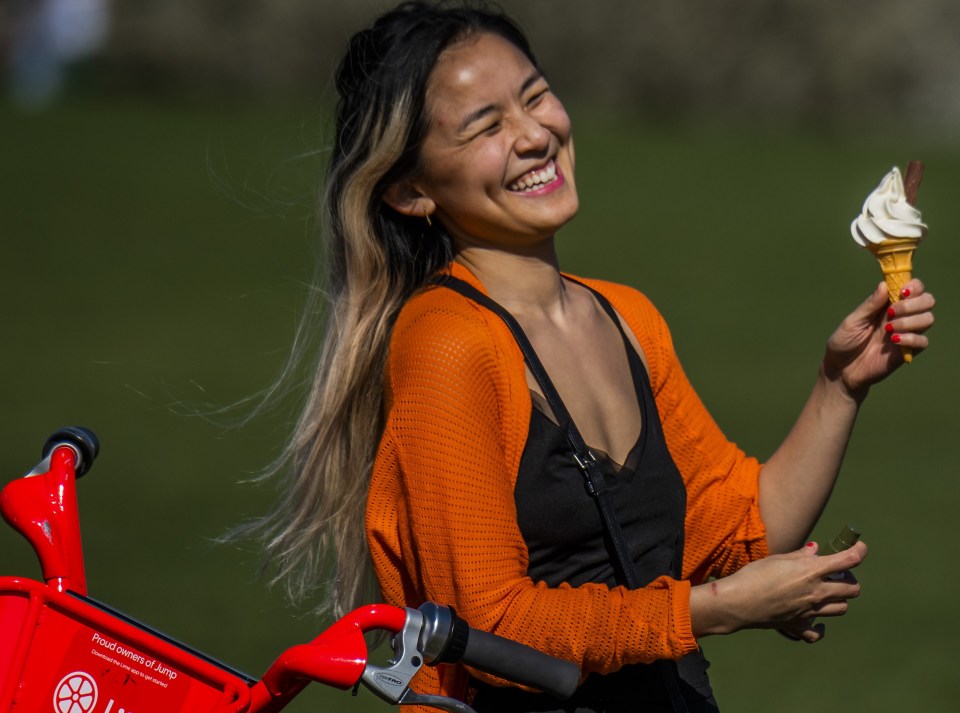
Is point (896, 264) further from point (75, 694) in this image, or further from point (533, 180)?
point (75, 694)

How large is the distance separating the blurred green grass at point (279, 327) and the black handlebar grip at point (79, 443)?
63cm

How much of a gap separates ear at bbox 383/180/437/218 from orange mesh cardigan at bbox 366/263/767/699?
23 cm

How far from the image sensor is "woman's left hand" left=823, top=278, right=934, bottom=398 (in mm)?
2986

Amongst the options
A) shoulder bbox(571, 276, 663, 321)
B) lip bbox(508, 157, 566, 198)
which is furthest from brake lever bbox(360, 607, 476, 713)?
shoulder bbox(571, 276, 663, 321)

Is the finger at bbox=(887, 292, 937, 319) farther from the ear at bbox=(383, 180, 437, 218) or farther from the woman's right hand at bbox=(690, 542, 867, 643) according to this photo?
the ear at bbox=(383, 180, 437, 218)

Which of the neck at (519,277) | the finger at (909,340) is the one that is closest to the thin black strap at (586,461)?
the neck at (519,277)

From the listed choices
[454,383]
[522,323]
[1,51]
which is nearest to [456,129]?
[522,323]

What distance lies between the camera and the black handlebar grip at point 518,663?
228 centimetres

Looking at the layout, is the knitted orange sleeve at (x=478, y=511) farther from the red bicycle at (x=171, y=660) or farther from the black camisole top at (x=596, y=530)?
the red bicycle at (x=171, y=660)

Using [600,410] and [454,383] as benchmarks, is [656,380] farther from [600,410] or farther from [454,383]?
[454,383]

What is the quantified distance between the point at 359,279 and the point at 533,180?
16.2 inches

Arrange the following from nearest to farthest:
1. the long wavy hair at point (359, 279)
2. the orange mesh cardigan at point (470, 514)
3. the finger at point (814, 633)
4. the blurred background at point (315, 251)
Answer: the orange mesh cardigan at point (470, 514) → the finger at point (814, 633) → the long wavy hair at point (359, 279) → the blurred background at point (315, 251)

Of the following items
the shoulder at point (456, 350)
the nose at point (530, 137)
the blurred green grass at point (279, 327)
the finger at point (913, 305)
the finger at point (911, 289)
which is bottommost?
the blurred green grass at point (279, 327)

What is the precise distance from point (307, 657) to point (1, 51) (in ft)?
73.4
